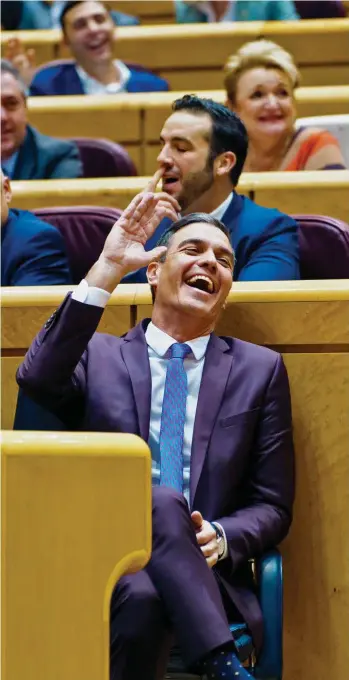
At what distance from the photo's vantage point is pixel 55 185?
1.33 m

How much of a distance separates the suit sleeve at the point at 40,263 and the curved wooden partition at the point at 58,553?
1.54ft

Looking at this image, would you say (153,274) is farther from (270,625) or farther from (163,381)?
(270,625)

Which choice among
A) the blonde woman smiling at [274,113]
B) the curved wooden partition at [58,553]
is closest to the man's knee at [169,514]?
the curved wooden partition at [58,553]

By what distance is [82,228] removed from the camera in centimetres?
118

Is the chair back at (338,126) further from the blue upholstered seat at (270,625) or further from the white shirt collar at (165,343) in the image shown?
the blue upholstered seat at (270,625)

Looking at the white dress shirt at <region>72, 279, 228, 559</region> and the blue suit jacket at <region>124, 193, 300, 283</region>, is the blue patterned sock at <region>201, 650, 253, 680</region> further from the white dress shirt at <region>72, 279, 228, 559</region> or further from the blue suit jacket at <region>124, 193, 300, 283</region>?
the blue suit jacket at <region>124, 193, 300, 283</region>

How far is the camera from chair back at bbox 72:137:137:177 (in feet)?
4.89

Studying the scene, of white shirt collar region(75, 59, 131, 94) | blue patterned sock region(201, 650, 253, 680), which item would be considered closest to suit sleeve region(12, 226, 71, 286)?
blue patterned sock region(201, 650, 253, 680)

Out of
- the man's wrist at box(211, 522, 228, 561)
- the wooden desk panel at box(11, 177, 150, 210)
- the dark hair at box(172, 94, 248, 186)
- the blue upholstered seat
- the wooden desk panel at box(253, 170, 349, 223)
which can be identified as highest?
the dark hair at box(172, 94, 248, 186)

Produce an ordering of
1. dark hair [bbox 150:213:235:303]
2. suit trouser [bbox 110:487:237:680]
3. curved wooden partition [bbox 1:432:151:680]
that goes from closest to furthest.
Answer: curved wooden partition [bbox 1:432:151:680], suit trouser [bbox 110:487:237:680], dark hair [bbox 150:213:235:303]

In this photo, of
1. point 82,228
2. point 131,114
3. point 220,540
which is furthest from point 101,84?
point 220,540

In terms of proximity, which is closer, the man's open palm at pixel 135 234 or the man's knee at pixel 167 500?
the man's knee at pixel 167 500

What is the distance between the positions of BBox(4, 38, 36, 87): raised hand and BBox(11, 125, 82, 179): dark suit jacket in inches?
17.9

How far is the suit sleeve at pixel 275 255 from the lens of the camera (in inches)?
41.4
